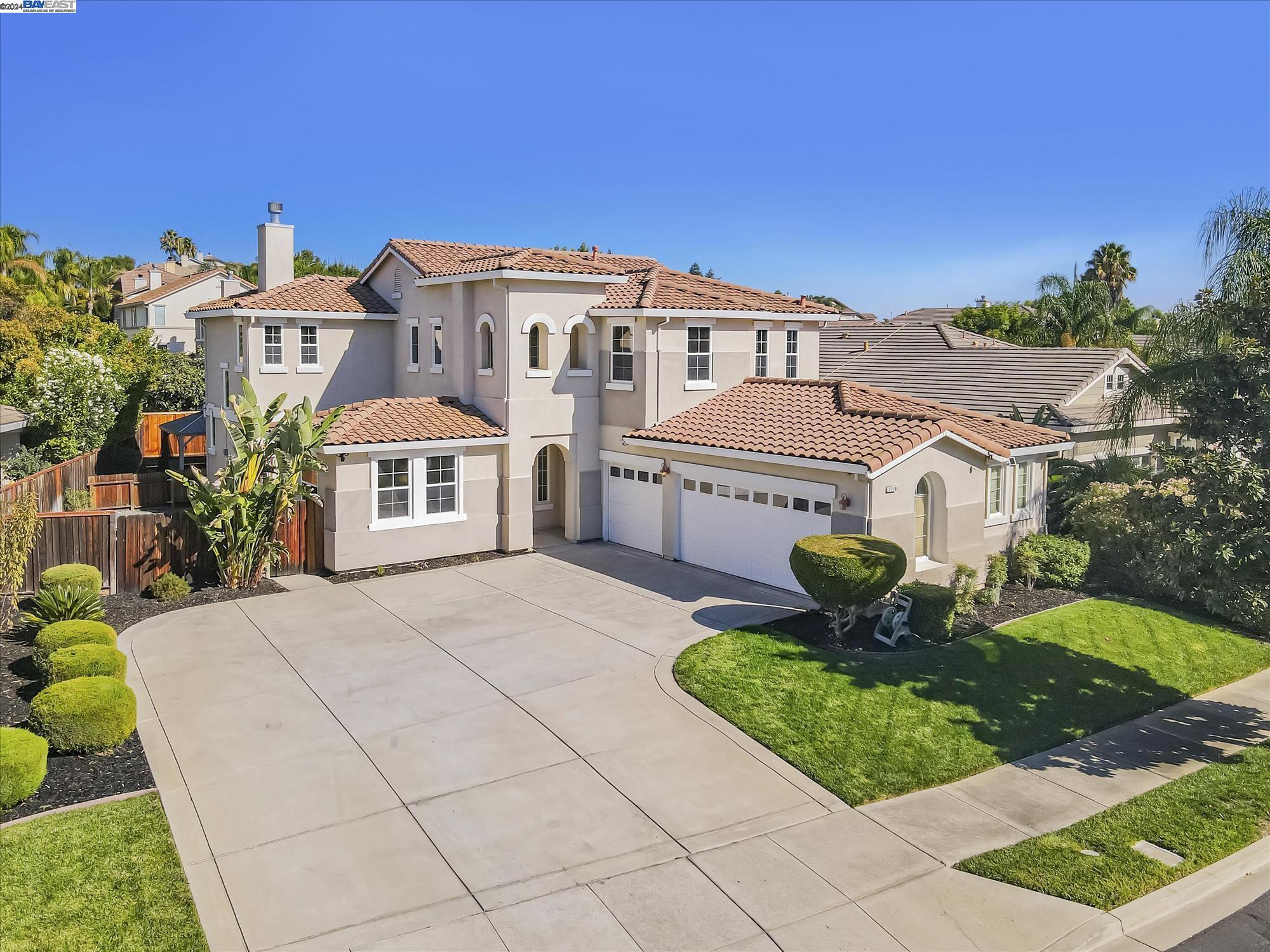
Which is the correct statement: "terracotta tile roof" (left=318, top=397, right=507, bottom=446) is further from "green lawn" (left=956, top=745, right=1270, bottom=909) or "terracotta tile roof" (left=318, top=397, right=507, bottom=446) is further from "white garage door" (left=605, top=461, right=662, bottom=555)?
"green lawn" (left=956, top=745, right=1270, bottom=909)

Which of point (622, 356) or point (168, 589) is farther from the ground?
point (622, 356)

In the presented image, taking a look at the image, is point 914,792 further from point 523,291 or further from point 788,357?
point 788,357

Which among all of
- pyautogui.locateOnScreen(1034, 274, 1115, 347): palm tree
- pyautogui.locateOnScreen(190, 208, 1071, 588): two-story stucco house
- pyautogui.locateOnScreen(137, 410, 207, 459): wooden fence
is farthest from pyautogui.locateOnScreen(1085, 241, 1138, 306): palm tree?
pyautogui.locateOnScreen(137, 410, 207, 459): wooden fence

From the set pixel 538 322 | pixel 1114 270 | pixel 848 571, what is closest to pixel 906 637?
pixel 848 571

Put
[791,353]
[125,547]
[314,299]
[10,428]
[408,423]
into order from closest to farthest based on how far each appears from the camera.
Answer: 1. [125,547]
2. [408,423]
3. [10,428]
4. [314,299]
5. [791,353]

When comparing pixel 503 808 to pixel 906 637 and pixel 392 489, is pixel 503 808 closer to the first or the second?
pixel 906 637

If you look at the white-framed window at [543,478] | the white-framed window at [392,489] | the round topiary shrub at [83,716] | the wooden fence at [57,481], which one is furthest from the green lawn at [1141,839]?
the wooden fence at [57,481]

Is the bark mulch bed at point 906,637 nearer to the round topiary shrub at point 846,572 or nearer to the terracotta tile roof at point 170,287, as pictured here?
the round topiary shrub at point 846,572
